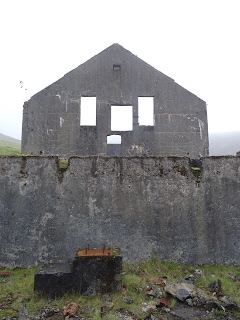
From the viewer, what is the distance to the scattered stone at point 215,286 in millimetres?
5324

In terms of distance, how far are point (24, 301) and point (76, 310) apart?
102 cm

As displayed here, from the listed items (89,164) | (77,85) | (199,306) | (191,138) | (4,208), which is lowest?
(199,306)

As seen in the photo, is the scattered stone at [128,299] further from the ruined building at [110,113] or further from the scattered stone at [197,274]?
the ruined building at [110,113]

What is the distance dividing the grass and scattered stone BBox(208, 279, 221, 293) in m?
0.10

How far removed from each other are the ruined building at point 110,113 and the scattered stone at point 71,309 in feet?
27.0

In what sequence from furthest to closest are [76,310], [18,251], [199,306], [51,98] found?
[51,98] < [18,251] < [199,306] < [76,310]

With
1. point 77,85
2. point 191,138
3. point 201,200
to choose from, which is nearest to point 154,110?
point 191,138

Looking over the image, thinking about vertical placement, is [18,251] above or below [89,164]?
below

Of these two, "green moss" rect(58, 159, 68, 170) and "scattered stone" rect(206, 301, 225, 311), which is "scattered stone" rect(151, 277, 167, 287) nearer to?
"scattered stone" rect(206, 301, 225, 311)

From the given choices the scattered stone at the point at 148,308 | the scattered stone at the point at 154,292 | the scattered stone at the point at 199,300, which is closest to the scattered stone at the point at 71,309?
the scattered stone at the point at 148,308

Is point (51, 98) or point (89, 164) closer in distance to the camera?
point (89, 164)

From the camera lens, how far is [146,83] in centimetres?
1290

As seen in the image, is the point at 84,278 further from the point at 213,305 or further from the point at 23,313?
the point at 213,305

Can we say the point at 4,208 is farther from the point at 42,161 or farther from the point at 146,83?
the point at 146,83
